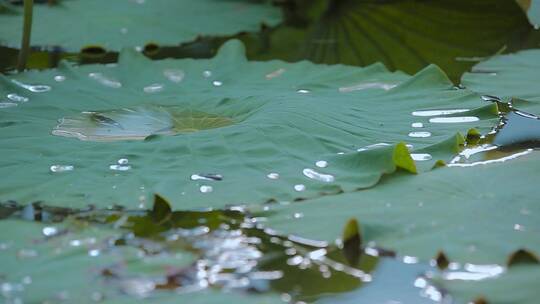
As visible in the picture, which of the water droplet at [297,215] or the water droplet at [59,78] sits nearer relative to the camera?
the water droplet at [297,215]

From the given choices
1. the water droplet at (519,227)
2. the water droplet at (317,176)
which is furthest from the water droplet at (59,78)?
the water droplet at (519,227)

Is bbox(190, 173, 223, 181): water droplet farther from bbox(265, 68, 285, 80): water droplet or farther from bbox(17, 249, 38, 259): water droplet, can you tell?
bbox(265, 68, 285, 80): water droplet

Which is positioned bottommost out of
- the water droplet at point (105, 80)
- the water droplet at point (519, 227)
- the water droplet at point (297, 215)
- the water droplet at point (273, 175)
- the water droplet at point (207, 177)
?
the water droplet at point (105, 80)

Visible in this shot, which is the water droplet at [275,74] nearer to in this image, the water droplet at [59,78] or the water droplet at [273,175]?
the water droplet at [59,78]

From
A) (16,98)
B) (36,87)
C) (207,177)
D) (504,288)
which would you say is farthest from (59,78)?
(504,288)

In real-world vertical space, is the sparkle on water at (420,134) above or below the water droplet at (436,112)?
below

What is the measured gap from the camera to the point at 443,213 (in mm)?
1376

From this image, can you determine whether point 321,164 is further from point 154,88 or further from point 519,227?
point 154,88

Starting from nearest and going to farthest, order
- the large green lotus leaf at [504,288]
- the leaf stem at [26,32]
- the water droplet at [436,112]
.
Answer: the large green lotus leaf at [504,288], the water droplet at [436,112], the leaf stem at [26,32]

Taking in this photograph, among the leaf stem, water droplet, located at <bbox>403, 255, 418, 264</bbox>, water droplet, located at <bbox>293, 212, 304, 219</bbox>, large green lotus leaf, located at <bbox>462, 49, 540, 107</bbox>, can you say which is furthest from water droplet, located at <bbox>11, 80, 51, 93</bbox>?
water droplet, located at <bbox>403, 255, 418, 264</bbox>

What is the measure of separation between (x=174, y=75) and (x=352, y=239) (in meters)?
1.00

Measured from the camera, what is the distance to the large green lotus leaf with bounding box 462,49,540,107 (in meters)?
2.05

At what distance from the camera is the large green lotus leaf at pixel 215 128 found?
5.01 ft

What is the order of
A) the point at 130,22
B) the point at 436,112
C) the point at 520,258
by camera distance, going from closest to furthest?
1. the point at 520,258
2. the point at 436,112
3. the point at 130,22
